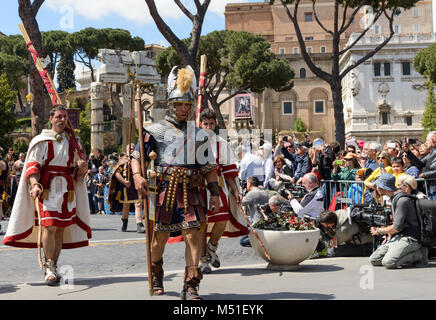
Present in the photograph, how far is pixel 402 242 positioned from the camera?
7730 millimetres

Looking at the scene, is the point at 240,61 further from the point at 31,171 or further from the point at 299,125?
the point at 31,171

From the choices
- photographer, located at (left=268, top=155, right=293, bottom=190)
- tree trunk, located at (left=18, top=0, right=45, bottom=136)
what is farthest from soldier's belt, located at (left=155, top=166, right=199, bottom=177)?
tree trunk, located at (left=18, top=0, right=45, bottom=136)

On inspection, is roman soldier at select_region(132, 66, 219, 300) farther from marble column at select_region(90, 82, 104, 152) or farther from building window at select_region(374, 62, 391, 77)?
building window at select_region(374, 62, 391, 77)

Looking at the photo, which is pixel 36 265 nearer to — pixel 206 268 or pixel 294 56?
pixel 206 268

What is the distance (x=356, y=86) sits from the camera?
2665 inches

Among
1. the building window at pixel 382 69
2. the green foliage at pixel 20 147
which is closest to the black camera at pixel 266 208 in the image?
the green foliage at pixel 20 147

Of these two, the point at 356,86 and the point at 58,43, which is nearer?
the point at 356,86

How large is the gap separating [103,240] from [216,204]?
18.4ft

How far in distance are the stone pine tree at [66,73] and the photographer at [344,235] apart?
7395cm

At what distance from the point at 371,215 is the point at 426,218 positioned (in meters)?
0.87

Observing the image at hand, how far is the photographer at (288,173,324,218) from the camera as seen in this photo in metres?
9.68

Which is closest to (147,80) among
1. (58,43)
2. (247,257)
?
(247,257)

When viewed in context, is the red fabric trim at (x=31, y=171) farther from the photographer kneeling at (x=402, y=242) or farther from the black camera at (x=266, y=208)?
the photographer kneeling at (x=402, y=242)
